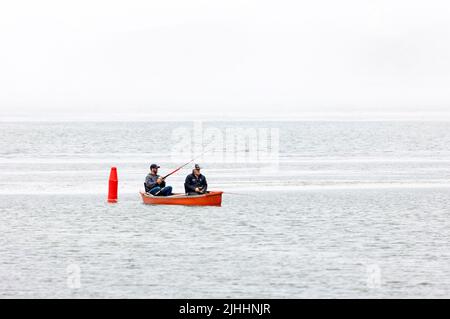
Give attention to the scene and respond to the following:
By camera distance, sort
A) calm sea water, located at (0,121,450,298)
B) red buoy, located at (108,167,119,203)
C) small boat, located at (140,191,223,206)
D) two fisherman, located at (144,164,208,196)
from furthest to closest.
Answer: red buoy, located at (108,167,119,203) → small boat, located at (140,191,223,206) → two fisherman, located at (144,164,208,196) → calm sea water, located at (0,121,450,298)

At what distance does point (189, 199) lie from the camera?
128ft

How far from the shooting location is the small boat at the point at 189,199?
38.6 metres

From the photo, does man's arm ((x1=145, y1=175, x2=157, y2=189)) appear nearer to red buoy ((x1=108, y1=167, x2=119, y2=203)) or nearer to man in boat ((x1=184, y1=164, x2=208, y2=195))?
man in boat ((x1=184, y1=164, x2=208, y2=195))

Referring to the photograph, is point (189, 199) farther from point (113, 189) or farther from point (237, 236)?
point (237, 236)

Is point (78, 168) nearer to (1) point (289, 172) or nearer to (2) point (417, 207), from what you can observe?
(1) point (289, 172)

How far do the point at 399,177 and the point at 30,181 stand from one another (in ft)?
56.9

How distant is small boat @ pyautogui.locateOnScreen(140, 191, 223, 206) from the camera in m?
38.6

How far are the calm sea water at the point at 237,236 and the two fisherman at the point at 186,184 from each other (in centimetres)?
76

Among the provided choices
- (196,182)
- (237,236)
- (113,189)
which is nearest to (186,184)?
(196,182)

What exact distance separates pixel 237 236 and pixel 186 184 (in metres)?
5.32

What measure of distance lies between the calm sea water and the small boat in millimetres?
392

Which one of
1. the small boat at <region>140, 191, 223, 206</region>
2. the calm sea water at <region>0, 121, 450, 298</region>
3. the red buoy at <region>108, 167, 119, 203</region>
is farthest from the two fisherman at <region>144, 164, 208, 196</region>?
the red buoy at <region>108, 167, 119, 203</region>

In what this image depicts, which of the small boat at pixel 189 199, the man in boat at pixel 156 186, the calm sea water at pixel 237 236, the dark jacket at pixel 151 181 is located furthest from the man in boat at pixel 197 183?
the dark jacket at pixel 151 181

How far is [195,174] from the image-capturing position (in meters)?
37.8
